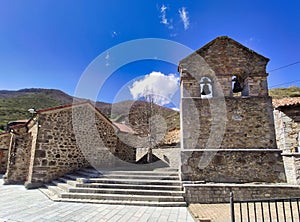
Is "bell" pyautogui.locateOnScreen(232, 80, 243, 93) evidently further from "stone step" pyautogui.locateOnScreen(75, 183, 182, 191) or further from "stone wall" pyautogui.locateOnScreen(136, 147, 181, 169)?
"stone wall" pyautogui.locateOnScreen(136, 147, 181, 169)

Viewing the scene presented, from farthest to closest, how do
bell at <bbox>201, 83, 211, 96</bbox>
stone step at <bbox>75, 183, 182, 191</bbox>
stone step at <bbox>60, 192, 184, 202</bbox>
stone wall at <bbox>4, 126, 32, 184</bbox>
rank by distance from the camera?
stone wall at <bbox>4, 126, 32, 184</bbox> → bell at <bbox>201, 83, 211, 96</bbox> → stone step at <bbox>75, 183, 182, 191</bbox> → stone step at <bbox>60, 192, 184, 202</bbox>

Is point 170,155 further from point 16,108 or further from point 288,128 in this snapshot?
point 16,108

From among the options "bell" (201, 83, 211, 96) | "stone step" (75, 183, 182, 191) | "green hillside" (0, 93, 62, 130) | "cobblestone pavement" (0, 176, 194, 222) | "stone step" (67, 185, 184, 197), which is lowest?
"cobblestone pavement" (0, 176, 194, 222)

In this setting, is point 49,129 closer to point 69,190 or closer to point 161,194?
point 69,190

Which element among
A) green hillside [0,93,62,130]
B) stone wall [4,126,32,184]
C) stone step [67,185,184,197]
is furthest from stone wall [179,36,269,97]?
green hillside [0,93,62,130]

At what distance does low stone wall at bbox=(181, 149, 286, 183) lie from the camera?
6.41 metres

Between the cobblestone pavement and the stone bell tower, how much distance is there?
204cm

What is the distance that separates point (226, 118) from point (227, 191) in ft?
9.90

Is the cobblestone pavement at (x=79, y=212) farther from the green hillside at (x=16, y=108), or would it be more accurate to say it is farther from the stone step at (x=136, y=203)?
the green hillside at (x=16, y=108)

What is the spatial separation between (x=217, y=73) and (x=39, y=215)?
829 centimetres

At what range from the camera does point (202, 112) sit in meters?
7.69

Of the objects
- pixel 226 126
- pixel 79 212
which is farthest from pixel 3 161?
pixel 226 126

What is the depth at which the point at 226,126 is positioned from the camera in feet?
24.6

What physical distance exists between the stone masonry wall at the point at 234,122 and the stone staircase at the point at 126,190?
72.1 inches
